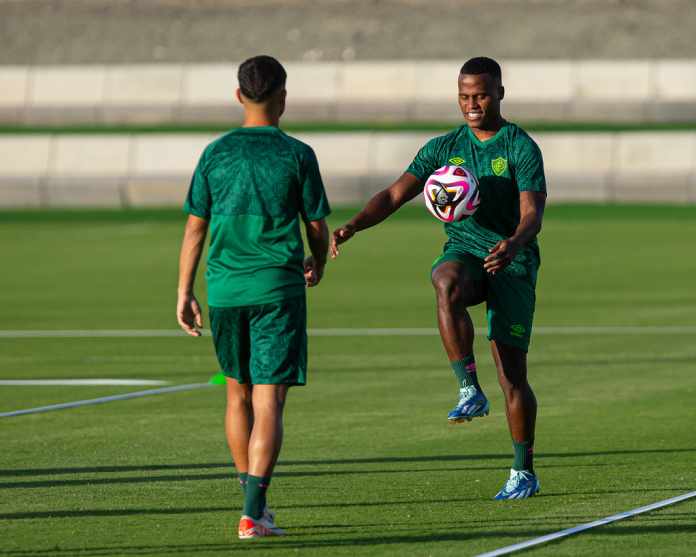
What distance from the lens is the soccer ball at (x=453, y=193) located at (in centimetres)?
981

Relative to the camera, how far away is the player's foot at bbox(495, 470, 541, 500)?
9.86 meters

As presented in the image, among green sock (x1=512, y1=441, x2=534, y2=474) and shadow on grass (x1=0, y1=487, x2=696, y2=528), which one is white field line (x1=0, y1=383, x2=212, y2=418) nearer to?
shadow on grass (x1=0, y1=487, x2=696, y2=528)

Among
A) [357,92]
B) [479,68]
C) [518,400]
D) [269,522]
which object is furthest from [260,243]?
[357,92]

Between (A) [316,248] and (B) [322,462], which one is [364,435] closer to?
(B) [322,462]

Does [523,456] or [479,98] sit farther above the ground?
[479,98]

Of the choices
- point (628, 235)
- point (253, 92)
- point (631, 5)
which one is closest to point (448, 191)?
point (253, 92)

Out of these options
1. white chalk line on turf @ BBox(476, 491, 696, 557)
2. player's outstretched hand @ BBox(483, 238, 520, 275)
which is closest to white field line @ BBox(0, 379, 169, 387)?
player's outstretched hand @ BBox(483, 238, 520, 275)

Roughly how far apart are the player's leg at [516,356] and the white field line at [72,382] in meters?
5.43

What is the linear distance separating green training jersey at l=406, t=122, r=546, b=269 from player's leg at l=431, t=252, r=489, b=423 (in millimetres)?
169

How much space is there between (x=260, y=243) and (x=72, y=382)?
6807mm

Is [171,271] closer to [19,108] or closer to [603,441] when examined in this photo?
[603,441]

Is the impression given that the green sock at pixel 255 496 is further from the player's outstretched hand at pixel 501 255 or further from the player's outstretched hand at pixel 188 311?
the player's outstretched hand at pixel 501 255

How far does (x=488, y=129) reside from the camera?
33.1ft

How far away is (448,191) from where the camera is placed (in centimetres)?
977
